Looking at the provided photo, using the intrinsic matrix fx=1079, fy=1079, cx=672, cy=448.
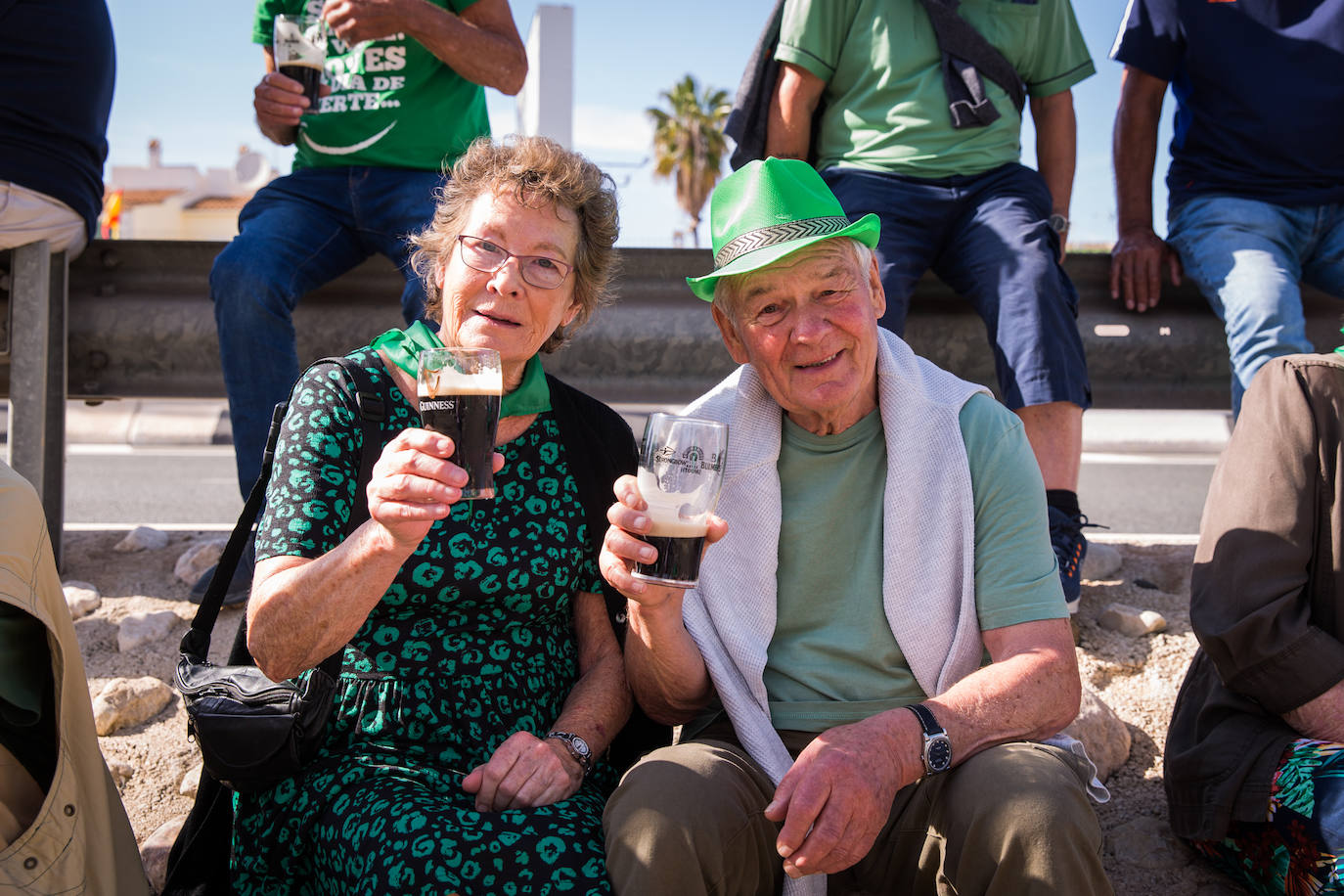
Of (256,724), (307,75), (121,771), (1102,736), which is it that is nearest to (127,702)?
(121,771)

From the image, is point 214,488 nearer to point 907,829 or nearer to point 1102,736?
point 1102,736

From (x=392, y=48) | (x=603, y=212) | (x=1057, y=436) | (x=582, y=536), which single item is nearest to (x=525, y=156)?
(x=603, y=212)

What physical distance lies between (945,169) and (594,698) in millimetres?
2168

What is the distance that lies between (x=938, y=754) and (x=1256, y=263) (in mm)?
2339

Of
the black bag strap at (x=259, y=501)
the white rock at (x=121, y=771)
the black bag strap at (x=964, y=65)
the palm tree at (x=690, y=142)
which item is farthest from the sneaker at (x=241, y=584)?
the palm tree at (x=690, y=142)

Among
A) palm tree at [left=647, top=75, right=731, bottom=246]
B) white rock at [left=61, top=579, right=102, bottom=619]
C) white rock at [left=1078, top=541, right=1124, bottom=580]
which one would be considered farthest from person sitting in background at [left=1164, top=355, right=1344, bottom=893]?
palm tree at [left=647, top=75, right=731, bottom=246]

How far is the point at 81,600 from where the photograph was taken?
3555 mm

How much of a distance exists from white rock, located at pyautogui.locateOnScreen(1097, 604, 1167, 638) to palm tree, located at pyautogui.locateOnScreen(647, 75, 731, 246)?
37.4 metres

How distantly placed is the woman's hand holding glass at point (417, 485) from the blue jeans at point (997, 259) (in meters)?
1.97

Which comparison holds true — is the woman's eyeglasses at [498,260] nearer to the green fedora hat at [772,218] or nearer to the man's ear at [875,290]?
the green fedora hat at [772,218]

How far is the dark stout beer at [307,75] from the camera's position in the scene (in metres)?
3.51

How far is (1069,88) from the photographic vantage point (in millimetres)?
3773

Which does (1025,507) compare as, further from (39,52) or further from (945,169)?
(39,52)

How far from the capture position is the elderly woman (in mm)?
1887
